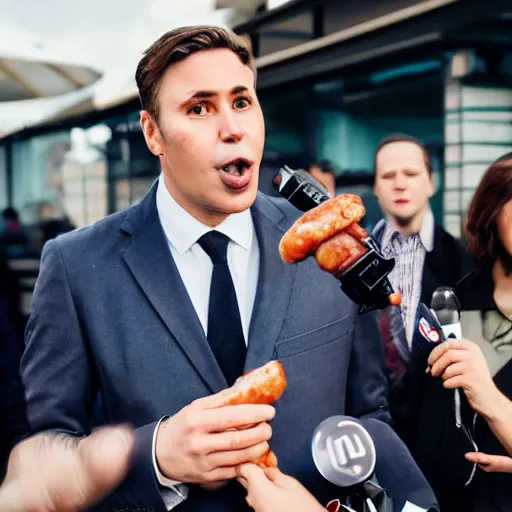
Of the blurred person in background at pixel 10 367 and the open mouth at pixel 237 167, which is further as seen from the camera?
the blurred person in background at pixel 10 367

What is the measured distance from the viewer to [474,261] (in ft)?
5.71

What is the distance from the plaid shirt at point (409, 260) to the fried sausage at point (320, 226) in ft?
1.97

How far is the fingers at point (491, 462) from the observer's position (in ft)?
5.40

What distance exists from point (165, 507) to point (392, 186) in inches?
42.8

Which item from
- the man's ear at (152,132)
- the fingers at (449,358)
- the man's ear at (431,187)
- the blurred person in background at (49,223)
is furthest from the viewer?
the blurred person in background at (49,223)

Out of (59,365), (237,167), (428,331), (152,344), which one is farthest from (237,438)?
(428,331)

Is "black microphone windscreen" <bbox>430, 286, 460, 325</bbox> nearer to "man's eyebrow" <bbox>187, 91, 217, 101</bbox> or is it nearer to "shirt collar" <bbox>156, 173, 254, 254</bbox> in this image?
"shirt collar" <bbox>156, 173, 254, 254</bbox>

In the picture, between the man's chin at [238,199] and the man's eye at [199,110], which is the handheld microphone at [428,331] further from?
the man's eye at [199,110]

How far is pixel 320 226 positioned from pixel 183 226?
387mm

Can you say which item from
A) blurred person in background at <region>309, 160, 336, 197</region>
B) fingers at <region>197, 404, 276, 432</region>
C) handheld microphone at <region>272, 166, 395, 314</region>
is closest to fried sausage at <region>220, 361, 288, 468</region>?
fingers at <region>197, 404, 276, 432</region>

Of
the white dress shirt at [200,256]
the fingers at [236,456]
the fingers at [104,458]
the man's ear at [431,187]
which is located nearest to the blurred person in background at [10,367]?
the fingers at [104,458]

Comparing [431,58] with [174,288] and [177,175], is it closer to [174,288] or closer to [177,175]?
[177,175]

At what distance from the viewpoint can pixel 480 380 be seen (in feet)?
5.26

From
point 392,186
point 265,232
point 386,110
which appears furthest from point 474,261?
point 265,232
